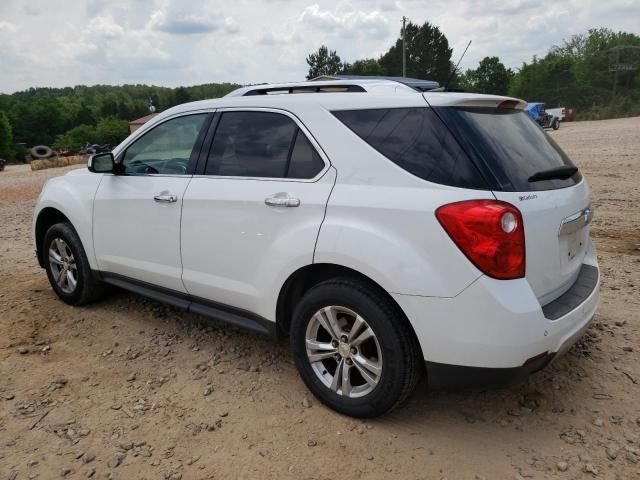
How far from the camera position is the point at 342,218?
9.02 feet

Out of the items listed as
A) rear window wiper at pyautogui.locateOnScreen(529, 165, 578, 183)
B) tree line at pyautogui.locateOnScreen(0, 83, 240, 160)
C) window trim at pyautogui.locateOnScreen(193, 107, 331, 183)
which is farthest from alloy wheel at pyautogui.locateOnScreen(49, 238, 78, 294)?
tree line at pyautogui.locateOnScreen(0, 83, 240, 160)

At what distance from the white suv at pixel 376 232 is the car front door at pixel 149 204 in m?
0.02

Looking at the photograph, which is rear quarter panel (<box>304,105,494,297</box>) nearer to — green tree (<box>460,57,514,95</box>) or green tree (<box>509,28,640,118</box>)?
green tree (<box>509,28,640,118</box>)

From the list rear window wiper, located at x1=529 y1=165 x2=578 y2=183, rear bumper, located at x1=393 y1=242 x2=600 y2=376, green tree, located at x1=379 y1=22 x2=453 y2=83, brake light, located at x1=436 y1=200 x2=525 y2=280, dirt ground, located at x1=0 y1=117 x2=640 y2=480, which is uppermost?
green tree, located at x1=379 y1=22 x2=453 y2=83

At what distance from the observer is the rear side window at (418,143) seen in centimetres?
251

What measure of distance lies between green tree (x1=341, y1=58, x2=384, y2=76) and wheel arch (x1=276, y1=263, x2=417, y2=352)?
79.6m

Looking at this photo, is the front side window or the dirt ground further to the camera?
the front side window

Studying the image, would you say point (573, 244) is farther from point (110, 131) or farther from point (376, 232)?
point (110, 131)

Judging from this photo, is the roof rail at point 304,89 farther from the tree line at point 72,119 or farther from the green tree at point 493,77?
the green tree at point 493,77

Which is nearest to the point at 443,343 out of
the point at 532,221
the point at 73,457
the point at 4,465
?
the point at 532,221

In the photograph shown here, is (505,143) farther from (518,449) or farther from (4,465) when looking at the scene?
(4,465)

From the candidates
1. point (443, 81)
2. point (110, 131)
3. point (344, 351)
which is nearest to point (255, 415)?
point (344, 351)

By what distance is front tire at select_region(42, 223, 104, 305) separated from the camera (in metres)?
4.49

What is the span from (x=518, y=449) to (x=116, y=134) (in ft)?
298
